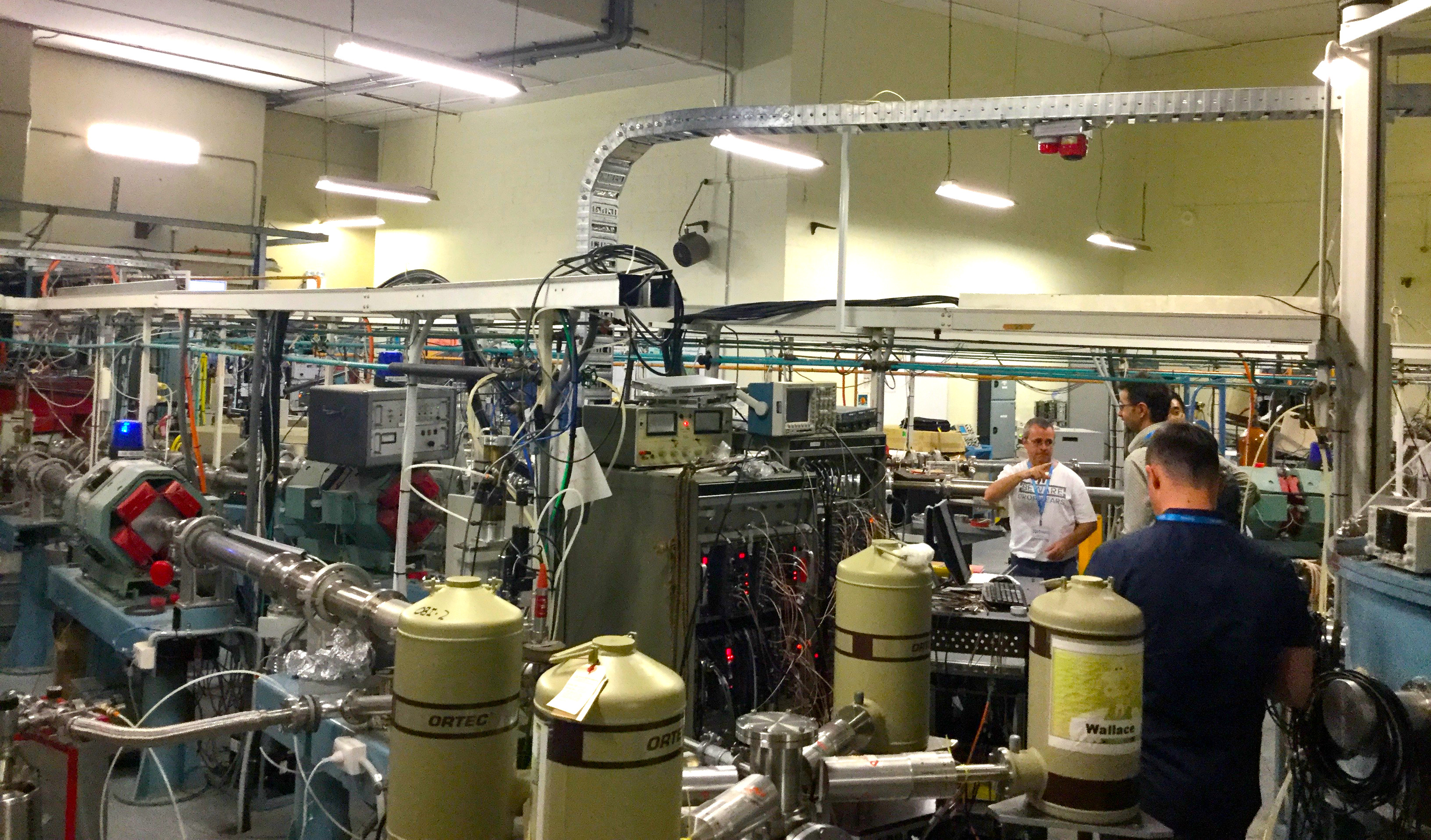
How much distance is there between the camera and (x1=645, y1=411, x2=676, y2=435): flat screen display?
3.01 metres

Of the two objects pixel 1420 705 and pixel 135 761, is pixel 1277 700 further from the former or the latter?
pixel 135 761

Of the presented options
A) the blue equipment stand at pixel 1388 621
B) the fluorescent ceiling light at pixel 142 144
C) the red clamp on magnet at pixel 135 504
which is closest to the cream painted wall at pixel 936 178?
the fluorescent ceiling light at pixel 142 144

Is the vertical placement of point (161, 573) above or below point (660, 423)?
below

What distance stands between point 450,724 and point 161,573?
2921 millimetres

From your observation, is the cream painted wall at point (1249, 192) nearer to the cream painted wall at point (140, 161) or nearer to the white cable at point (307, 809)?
the cream painted wall at point (140, 161)

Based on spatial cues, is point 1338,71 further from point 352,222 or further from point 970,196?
point 352,222

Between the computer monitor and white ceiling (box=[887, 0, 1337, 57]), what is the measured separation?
699 cm

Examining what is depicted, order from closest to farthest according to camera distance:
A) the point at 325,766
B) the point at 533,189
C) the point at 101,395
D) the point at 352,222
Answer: the point at 325,766, the point at 101,395, the point at 533,189, the point at 352,222

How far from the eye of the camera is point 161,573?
3957 mm

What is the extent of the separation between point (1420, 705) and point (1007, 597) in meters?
1.31

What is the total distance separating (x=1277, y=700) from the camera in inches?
84.7

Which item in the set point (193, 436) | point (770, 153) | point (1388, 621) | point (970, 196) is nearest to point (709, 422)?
point (1388, 621)

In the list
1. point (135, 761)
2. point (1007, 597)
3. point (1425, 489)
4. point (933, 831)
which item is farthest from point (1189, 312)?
point (135, 761)

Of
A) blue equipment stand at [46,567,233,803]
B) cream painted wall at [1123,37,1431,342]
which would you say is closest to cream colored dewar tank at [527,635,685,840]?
blue equipment stand at [46,567,233,803]
